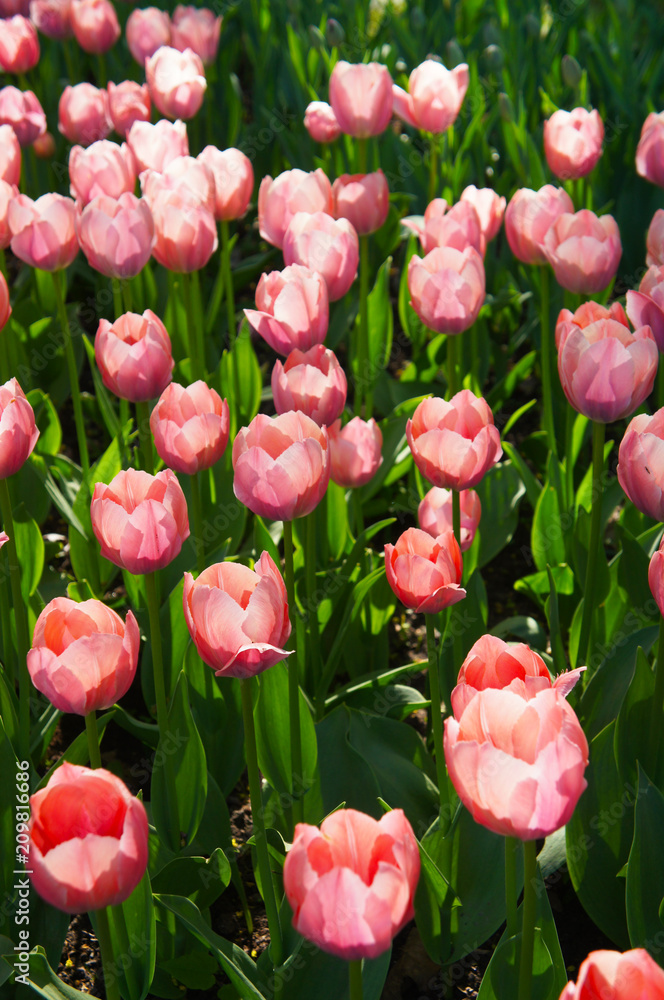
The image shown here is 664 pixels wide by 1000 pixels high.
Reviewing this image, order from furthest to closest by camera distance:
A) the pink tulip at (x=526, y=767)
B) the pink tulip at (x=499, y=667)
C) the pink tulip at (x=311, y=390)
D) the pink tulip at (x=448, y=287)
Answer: the pink tulip at (x=448, y=287), the pink tulip at (x=311, y=390), the pink tulip at (x=499, y=667), the pink tulip at (x=526, y=767)

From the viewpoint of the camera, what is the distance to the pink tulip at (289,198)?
1984 mm

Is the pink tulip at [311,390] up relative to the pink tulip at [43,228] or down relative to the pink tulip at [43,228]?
down

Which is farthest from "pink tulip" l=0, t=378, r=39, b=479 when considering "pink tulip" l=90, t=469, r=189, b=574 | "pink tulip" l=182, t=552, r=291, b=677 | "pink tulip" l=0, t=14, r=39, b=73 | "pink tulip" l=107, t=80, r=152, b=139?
"pink tulip" l=0, t=14, r=39, b=73

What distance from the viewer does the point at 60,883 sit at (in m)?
0.87

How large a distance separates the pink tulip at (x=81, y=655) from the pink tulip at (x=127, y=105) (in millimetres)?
1860

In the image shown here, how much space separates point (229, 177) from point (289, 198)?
26 cm

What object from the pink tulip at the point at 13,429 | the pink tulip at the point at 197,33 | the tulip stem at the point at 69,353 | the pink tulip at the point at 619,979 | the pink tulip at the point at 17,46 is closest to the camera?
the pink tulip at the point at 619,979

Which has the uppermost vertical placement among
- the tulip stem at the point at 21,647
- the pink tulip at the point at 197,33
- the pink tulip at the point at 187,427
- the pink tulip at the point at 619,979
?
the pink tulip at the point at 197,33

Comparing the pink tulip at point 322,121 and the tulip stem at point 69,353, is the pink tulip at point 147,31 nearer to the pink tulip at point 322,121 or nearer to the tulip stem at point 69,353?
the pink tulip at point 322,121

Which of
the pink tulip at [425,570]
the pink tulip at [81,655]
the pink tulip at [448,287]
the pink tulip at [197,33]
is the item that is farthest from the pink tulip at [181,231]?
the pink tulip at [197,33]

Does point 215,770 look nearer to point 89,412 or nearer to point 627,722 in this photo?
point 627,722

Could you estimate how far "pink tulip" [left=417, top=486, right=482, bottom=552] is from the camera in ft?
5.32

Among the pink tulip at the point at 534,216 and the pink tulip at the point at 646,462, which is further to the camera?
the pink tulip at the point at 534,216

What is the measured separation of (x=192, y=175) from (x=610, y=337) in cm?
102
